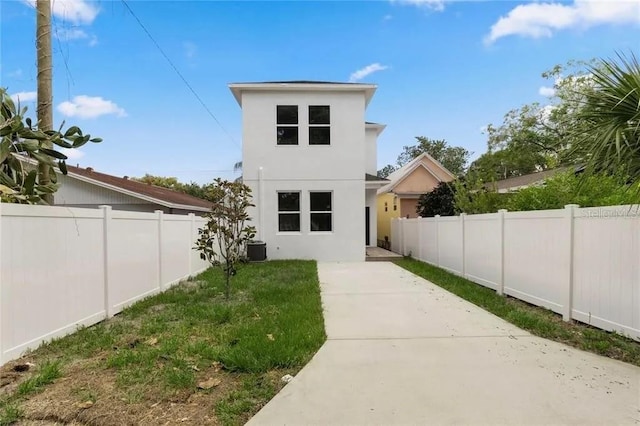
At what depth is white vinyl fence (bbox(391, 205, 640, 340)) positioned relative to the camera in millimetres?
4633

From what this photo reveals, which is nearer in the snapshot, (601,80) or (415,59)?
(601,80)

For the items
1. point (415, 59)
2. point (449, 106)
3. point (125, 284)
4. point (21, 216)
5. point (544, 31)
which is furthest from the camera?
point (449, 106)

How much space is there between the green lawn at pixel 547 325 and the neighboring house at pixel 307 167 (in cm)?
595

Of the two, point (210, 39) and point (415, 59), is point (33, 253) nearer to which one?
point (210, 39)

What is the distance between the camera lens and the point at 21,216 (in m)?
4.25

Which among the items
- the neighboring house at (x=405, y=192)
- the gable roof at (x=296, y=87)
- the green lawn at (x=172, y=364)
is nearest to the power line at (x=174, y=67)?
the gable roof at (x=296, y=87)

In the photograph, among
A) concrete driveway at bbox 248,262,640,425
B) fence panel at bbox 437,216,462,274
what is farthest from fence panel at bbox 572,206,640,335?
fence panel at bbox 437,216,462,274

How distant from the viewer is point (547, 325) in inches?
213

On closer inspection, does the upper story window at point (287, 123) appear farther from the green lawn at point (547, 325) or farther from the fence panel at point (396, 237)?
the green lawn at point (547, 325)

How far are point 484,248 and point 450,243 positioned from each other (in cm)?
219

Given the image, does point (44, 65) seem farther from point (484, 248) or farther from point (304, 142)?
point (304, 142)

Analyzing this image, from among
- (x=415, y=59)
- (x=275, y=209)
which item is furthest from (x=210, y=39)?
(x=415, y=59)

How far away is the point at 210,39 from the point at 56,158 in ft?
26.5

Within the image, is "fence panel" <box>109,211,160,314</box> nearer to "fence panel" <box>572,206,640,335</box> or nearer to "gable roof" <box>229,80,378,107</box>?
"fence panel" <box>572,206,640,335</box>
